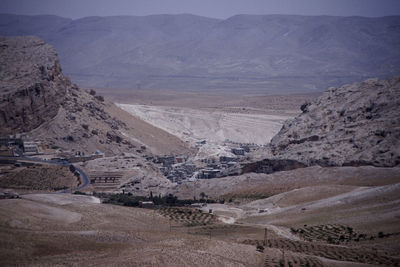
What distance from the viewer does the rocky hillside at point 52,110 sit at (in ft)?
239

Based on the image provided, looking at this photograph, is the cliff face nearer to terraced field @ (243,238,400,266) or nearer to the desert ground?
the desert ground

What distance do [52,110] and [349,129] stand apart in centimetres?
3923

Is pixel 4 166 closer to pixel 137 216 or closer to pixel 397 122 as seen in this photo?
pixel 137 216

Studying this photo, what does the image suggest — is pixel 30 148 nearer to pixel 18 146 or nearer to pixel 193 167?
pixel 18 146

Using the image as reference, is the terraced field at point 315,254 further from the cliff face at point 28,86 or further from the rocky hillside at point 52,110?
the cliff face at point 28,86

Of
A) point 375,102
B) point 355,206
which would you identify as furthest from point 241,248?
point 375,102

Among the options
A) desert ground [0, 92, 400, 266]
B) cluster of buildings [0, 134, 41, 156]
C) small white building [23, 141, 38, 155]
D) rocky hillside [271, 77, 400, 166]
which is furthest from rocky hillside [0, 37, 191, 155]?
rocky hillside [271, 77, 400, 166]

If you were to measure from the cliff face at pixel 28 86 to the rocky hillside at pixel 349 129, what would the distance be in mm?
31131

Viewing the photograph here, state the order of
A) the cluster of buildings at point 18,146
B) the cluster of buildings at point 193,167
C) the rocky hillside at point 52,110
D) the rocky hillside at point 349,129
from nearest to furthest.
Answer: the rocky hillside at point 349,129, the cluster of buildings at point 18,146, the cluster of buildings at point 193,167, the rocky hillside at point 52,110

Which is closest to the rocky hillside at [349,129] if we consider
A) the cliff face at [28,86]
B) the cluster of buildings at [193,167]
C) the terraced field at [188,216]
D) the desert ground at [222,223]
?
the desert ground at [222,223]

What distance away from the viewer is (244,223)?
41750 millimetres

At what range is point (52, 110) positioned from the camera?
248ft

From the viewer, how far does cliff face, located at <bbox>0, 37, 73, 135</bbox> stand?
72.6m

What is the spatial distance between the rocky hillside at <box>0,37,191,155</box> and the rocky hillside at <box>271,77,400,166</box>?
78.8 feet
